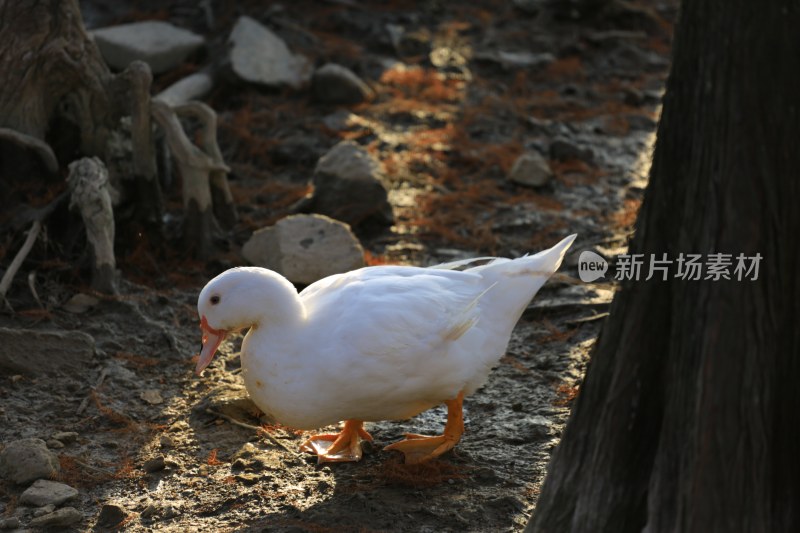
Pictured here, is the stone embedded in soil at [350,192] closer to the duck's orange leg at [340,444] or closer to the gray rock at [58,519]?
the duck's orange leg at [340,444]

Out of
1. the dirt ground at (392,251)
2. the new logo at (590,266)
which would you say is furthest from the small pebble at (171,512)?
the new logo at (590,266)

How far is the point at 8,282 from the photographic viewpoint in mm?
5688

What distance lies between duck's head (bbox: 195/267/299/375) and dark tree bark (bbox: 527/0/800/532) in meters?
1.56

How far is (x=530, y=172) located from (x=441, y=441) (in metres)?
3.86

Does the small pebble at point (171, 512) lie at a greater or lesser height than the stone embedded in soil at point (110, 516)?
greater

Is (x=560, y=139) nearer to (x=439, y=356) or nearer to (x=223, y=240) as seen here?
(x=223, y=240)

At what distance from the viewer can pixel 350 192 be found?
719 centimetres

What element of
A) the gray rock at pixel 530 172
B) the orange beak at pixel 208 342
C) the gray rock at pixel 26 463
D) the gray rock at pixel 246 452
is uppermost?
the gray rock at pixel 530 172

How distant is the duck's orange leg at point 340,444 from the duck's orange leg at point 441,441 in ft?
0.52

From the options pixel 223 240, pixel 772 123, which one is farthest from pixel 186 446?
pixel 772 123

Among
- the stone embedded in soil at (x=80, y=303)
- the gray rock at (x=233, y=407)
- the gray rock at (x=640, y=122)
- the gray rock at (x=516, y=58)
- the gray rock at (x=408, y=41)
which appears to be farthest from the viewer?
the gray rock at (x=408, y=41)

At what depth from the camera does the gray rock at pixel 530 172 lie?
7.92 meters

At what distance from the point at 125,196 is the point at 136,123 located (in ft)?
1.63

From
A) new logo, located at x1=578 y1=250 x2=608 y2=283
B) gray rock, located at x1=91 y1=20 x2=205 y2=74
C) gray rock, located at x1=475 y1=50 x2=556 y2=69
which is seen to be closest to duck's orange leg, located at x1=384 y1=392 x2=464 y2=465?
new logo, located at x1=578 y1=250 x2=608 y2=283
